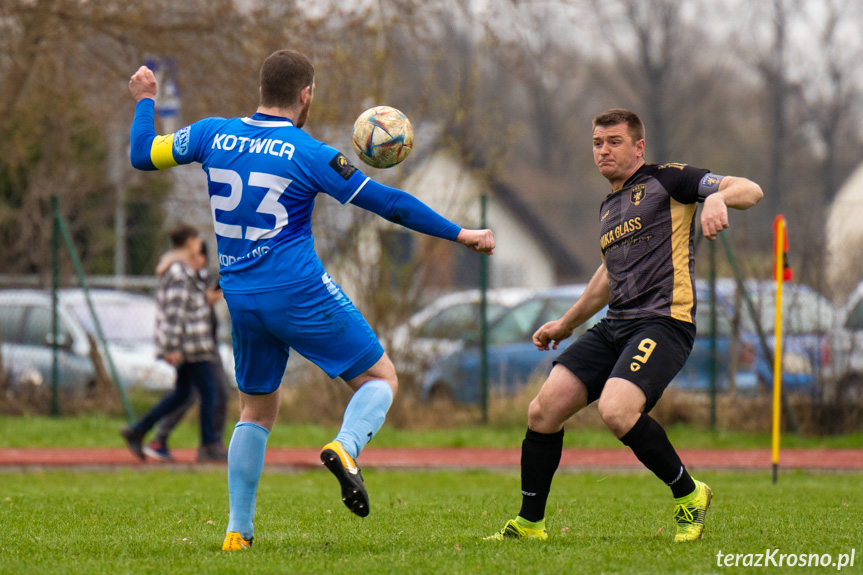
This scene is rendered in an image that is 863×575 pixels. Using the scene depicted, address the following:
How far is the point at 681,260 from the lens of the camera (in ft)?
17.5

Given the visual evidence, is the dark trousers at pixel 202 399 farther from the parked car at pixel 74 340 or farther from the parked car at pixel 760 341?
the parked car at pixel 760 341

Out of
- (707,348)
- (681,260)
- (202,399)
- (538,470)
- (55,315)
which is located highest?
(681,260)

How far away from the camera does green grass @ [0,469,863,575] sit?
463 cm

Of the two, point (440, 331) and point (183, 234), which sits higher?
point (183, 234)

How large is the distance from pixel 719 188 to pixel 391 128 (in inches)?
63.3

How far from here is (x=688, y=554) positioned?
15.8 feet

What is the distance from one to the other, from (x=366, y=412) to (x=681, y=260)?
180 cm

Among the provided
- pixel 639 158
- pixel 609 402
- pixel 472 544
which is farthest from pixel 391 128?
pixel 472 544

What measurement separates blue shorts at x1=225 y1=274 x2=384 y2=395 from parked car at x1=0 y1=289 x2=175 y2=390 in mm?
8887

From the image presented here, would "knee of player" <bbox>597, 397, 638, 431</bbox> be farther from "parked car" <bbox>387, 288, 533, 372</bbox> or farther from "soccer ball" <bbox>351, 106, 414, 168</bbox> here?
"parked car" <bbox>387, 288, 533, 372</bbox>

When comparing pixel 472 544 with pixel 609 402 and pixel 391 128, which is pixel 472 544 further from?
pixel 391 128

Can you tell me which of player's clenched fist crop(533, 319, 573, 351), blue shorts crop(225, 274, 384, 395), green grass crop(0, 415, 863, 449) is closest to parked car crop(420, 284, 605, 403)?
green grass crop(0, 415, 863, 449)

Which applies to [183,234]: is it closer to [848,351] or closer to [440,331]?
[440,331]

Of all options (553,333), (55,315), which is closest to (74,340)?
(55,315)
